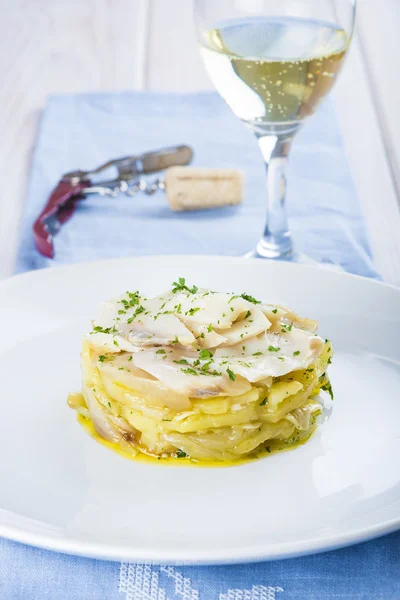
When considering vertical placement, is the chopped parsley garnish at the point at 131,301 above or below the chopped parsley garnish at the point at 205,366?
below

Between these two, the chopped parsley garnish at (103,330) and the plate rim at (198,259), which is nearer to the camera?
the chopped parsley garnish at (103,330)

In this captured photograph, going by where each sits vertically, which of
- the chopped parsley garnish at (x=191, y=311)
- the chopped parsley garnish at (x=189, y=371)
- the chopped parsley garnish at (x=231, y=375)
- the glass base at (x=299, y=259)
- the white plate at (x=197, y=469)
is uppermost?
the chopped parsley garnish at (x=191, y=311)

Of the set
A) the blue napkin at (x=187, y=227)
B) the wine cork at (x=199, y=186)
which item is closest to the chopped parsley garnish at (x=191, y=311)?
the blue napkin at (x=187, y=227)

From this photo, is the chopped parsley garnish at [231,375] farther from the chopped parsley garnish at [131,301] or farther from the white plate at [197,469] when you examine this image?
the chopped parsley garnish at [131,301]

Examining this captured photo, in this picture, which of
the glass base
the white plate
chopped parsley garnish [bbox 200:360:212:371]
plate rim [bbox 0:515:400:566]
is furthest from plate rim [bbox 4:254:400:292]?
plate rim [bbox 0:515:400:566]

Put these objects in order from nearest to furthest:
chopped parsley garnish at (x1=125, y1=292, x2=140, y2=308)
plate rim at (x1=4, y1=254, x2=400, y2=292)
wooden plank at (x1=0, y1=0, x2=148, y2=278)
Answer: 1. chopped parsley garnish at (x1=125, y1=292, x2=140, y2=308)
2. plate rim at (x1=4, y1=254, x2=400, y2=292)
3. wooden plank at (x1=0, y1=0, x2=148, y2=278)

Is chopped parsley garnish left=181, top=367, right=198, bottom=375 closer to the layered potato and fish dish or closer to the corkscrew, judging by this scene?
the layered potato and fish dish

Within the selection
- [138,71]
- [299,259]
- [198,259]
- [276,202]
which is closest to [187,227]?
[276,202]
